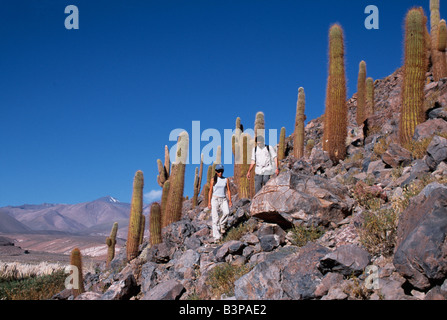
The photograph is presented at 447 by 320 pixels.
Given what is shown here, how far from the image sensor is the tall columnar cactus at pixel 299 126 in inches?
762

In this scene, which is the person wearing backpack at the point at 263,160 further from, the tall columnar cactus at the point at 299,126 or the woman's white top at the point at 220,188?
the tall columnar cactus at the point at 299,126

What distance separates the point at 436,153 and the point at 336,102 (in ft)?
22.8

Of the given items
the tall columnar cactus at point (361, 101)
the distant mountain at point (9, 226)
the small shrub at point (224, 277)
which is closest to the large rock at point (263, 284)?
the small shrub at point (224, 277)

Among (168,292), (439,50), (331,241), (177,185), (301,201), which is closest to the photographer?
(168,292)

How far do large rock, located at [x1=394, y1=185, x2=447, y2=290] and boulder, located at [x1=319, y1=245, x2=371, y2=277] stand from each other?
48 cm

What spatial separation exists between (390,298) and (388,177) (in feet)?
17.2

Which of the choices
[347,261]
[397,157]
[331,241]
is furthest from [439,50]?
[347,261]

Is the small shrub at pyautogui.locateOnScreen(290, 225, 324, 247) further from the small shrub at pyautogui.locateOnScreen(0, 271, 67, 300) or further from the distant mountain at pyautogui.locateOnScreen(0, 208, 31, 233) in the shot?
the distant mountain at pyautogui.locateOnScreen(0, 208, 31, 233)

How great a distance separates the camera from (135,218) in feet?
47.1

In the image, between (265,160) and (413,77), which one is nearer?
(265,160)

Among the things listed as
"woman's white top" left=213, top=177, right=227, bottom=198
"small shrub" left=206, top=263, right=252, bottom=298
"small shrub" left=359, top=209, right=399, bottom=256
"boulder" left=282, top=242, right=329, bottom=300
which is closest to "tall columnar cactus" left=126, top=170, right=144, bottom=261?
"woman's white top" left=213, top=177, right=227, bottom=198

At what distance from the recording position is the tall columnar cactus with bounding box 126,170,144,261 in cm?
1324

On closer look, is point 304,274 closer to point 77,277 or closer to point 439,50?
point 77,277

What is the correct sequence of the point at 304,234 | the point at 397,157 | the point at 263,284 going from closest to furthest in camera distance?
the point at 263,284, the point at 304,234, the point at 397,157
